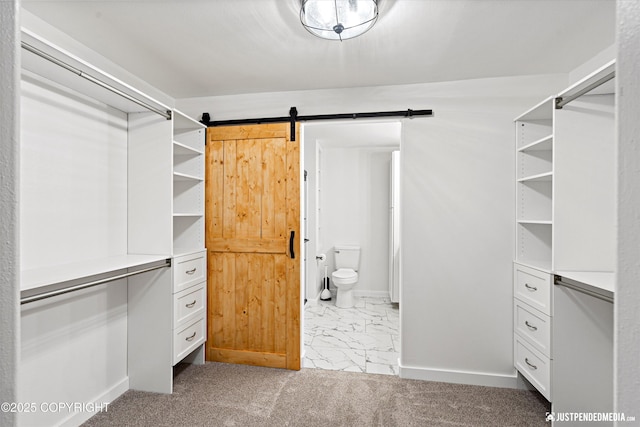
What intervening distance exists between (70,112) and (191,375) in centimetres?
213

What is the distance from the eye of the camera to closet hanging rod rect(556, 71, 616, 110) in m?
1.61

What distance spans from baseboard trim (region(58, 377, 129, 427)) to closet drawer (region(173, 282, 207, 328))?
0.56 meters

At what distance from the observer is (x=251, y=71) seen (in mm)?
2508

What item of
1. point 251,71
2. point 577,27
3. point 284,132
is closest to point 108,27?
point 251,71

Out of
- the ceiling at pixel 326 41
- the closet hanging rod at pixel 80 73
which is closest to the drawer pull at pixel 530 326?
the ceiling at pixel 326 41

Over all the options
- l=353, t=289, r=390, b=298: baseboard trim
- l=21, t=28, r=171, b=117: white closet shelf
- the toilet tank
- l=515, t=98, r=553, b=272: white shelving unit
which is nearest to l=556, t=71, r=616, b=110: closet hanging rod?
l=515, t=98, r=553, b=272: white shelving unit

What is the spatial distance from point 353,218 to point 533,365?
10.4ft

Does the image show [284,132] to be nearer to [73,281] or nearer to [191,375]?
[73,281]

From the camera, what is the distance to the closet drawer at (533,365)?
6.76ft

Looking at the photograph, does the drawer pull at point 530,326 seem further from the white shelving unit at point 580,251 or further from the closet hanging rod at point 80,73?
the closet hanging rod at point 80,73

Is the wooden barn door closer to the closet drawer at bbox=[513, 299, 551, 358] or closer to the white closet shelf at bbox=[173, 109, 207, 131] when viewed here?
the white closet shelf at bbox=[173, 109, 207, 131]

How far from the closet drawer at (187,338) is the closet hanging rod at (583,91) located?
10.0 ft

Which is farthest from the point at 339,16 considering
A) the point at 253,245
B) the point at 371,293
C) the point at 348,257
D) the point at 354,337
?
the point at 371,293

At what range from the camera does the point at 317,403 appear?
2.29m
